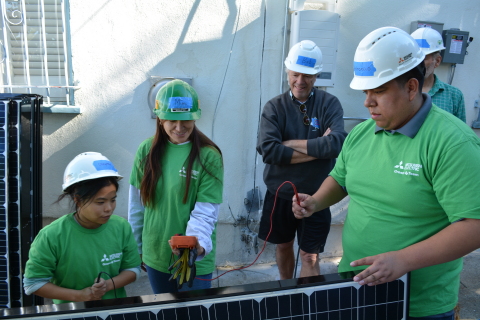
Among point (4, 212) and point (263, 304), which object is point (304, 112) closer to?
point (263, 304)

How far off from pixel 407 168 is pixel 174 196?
4.10 ft

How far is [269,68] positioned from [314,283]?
9.36 feet

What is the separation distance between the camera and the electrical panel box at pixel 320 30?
12.3 ft

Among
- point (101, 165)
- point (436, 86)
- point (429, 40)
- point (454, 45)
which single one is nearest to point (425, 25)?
point (454, 45)

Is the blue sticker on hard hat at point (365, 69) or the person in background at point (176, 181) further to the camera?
the person in background at point (176, 181)

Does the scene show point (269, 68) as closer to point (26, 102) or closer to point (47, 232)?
point (26, 102)

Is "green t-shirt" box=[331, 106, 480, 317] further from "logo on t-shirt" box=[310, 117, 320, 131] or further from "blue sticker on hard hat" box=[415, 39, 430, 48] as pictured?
"blue sticker on hard hat" box=[415, 39, 430, 48]

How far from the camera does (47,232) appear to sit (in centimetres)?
199

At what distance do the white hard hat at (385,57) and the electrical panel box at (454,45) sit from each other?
2.90 metres

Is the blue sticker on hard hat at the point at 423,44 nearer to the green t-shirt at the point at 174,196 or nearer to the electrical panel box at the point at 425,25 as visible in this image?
the electrical panel box at the point at 425,25

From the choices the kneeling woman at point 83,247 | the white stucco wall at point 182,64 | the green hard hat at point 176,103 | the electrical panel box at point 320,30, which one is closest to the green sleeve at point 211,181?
the green hard hat at point 176,103

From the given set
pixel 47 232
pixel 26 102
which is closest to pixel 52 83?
pixel 26 102

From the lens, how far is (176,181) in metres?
2.28

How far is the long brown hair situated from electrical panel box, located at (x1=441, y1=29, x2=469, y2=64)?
3.13 m
